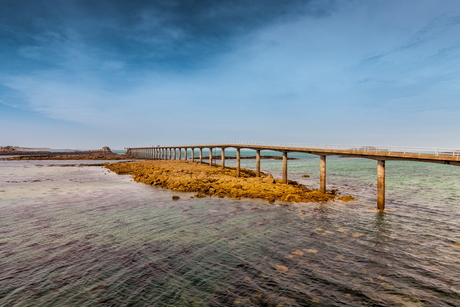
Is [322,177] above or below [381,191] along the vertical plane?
above

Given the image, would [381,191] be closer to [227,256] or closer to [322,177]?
[322,177]

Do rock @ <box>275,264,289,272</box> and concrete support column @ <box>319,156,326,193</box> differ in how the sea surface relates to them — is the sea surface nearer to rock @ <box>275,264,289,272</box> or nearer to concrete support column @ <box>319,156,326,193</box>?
rock @ <box>275,264,289,272</box>

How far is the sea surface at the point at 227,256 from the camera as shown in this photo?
8570mm

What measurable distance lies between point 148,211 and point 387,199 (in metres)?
24.6

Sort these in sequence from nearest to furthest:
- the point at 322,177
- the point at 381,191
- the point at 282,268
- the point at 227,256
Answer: the point at 282,268 < the point at 227,256 < the point at 381,191 < the point at 322,177

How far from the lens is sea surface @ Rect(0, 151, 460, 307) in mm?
8570

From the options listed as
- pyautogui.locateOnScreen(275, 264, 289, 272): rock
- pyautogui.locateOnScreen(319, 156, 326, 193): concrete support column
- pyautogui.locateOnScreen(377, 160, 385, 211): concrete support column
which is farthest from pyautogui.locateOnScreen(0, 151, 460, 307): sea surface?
pyautogui.locateOnScreen(319, 156, 326, 193): concrete support column

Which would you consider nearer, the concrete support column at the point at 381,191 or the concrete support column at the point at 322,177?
the concrete support column at the point at 381,191

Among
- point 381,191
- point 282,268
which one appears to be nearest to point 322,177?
point 381,191

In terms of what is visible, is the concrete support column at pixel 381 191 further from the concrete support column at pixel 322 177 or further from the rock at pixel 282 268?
the rock at pixel 282 268

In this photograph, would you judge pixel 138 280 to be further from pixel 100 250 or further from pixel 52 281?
pixel 100 250

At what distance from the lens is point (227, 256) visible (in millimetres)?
11633

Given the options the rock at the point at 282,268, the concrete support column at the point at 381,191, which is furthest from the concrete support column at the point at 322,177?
the rock at the point at 282,268

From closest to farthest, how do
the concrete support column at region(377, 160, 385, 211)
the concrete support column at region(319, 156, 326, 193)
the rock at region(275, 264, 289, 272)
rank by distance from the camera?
the rock at region(275, 264, 289, 272) → the concrete support column at region(377, 160, 385, 211) → the concrete support column at region(319, 156, 326, 193)
